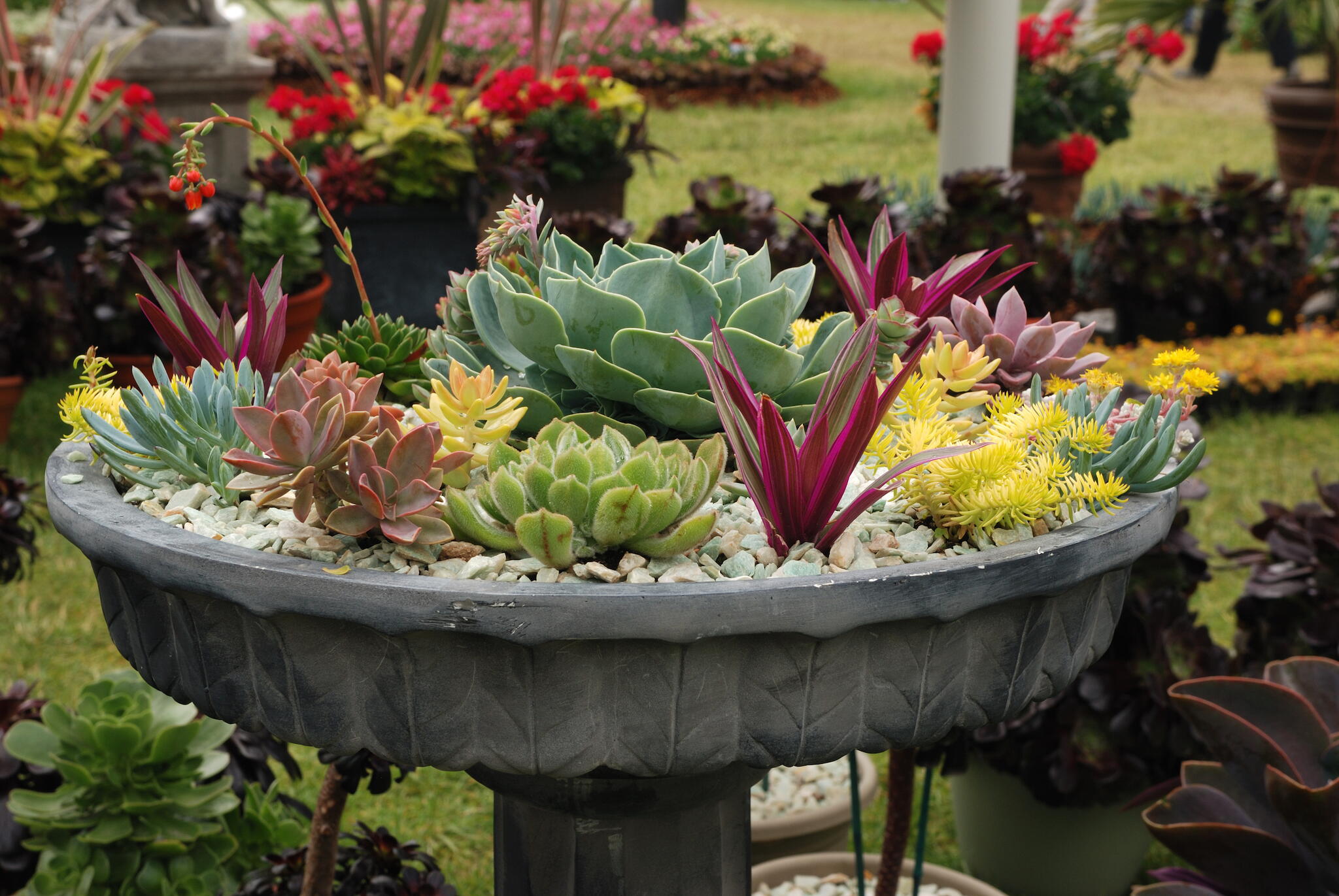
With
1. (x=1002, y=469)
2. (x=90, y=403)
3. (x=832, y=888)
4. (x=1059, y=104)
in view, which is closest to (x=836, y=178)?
(x=1059, y=104)

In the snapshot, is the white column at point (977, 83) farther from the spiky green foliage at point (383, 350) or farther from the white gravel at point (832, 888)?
the spiky green foliage at point (383, 350)

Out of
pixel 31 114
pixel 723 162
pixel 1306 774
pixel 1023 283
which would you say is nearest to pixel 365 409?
pixel 1306 774

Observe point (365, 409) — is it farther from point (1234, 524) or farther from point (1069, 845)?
point (1234, 524)

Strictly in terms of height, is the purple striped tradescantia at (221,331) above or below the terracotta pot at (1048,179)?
above

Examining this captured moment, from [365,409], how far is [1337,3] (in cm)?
626

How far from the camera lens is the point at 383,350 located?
61.2 inches

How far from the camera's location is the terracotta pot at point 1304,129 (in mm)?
8219

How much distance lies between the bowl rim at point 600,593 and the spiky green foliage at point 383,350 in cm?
46

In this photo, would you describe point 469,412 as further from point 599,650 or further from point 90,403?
point 90,403

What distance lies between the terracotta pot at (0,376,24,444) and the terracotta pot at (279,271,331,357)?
2.64 feet

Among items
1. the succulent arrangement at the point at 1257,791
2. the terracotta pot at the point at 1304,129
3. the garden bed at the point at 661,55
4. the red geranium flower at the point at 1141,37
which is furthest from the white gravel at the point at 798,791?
the garden bed at the point at 661,55

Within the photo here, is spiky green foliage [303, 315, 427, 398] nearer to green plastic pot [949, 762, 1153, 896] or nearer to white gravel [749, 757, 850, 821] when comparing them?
white gravel [749, 757, 850, 821]

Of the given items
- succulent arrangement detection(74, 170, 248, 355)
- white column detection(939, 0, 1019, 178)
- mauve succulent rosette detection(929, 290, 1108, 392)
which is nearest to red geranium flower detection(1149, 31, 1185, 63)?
white column detection(939, 0, 1019, 178)

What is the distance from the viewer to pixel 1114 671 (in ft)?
7.23
